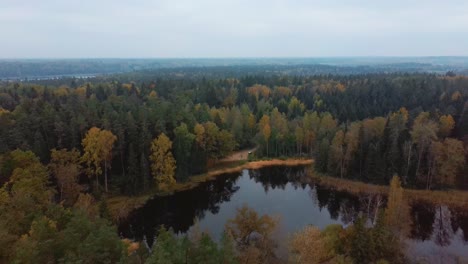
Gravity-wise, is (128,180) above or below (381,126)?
below

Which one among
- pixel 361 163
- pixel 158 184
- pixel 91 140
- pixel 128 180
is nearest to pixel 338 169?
pixel 361 163

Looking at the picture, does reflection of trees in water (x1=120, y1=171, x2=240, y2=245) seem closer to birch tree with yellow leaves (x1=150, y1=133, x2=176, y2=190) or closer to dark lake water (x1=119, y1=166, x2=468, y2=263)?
dark lake water (x1=119, y1=166, x2=468, y2=263)

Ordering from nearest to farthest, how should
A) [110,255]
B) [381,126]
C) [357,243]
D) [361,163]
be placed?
1. [110,255]
2. [357,243]
3. [361,163]
4. [381,126]

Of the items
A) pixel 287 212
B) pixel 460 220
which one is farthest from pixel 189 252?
pixel 460 220

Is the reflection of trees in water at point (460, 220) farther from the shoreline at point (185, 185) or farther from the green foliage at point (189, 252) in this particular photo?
the green foliage at point (189, 252)

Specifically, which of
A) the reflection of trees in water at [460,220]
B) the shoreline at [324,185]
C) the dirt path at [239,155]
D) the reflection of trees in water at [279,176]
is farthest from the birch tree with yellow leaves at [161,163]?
the reflection of trees in water at [460,220]

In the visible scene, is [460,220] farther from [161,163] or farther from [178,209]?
[161,163]

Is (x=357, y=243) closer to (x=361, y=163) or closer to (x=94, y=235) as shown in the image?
(x=94, y=235)

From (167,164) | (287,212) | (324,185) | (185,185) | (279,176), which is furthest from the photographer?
(279,176)
